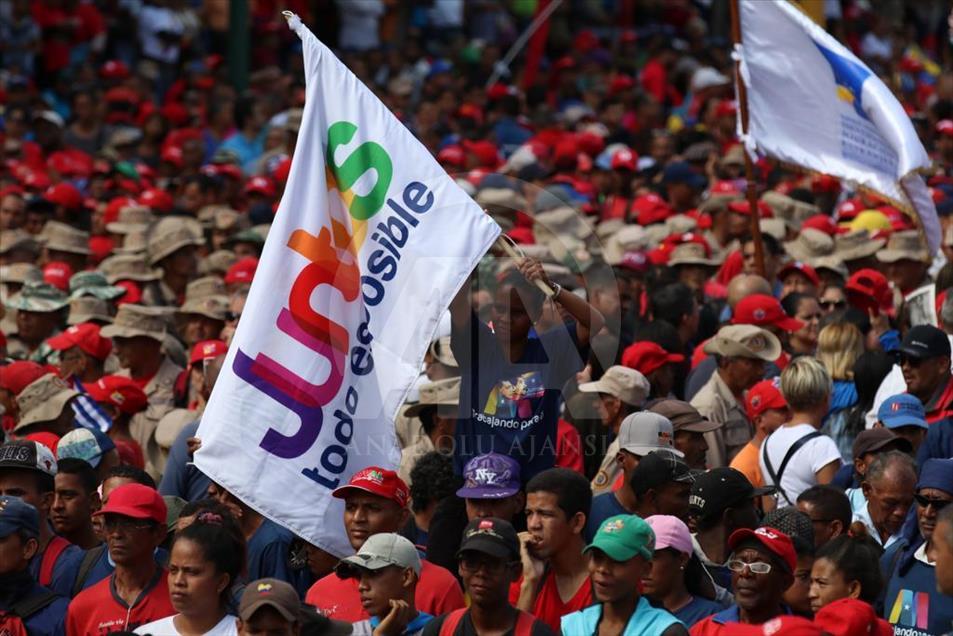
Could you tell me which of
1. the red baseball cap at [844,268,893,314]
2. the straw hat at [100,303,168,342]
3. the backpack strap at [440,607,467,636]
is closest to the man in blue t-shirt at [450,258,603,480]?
the backpack strap at [440,607,467,636]

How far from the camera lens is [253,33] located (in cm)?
2492

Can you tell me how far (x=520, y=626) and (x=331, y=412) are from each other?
153 centimetres

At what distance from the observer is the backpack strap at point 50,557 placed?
796 centimetres

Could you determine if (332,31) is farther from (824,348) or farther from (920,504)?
(920,504)

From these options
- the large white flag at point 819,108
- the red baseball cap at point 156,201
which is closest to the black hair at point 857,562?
the large white flag at point 819,108

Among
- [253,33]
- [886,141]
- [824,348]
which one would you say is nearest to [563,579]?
[824,348]

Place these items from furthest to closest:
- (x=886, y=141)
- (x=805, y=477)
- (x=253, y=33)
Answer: (x=253, y=33) → (x=886, y=141) → (x=805, y=477)

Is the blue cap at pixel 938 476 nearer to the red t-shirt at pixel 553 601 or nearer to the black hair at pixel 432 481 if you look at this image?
the red t-shirt at pixel 553 601

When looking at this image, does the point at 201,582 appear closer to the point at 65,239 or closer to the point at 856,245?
the point at 856,245

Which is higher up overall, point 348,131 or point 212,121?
point 348,131

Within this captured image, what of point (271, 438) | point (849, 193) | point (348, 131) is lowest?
point (849, 193)

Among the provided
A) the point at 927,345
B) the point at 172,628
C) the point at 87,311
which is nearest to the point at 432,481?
the point at 172,628

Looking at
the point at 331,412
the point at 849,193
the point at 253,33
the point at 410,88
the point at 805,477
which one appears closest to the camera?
the point at 331,412

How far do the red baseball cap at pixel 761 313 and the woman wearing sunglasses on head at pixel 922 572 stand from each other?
332 centimetres
